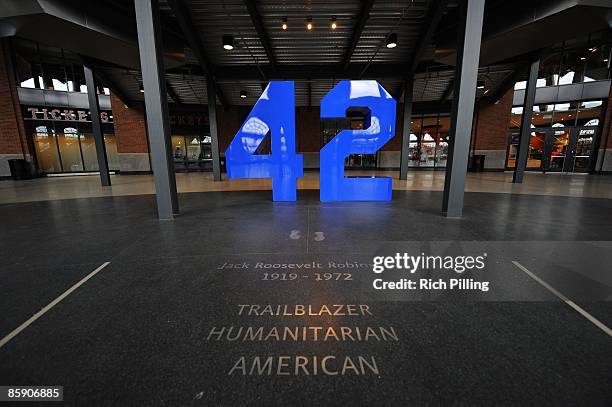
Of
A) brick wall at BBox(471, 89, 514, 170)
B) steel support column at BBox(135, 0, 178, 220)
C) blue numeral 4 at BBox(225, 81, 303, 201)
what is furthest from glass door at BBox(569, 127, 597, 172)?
steel support column at BBox(135, 0, 178, 220)

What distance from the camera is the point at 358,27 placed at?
887 centimetres

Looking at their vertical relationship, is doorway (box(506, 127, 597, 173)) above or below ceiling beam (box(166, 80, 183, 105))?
below

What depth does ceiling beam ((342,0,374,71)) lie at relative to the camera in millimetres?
7973

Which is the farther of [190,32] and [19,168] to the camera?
[19,168]

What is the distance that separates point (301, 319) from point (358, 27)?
9939 mm

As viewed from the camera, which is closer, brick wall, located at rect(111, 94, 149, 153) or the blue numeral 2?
the blue numeral 2

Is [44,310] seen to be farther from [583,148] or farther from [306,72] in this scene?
[583,148]

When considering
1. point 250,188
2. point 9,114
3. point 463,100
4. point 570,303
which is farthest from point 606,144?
point 9,114

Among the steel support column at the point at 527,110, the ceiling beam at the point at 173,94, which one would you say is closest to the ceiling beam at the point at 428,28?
the steel support column at the point at 527,110

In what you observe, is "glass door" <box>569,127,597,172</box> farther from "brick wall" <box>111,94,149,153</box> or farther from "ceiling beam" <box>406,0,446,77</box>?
"brick wall" <box>111,94,149,153</box>

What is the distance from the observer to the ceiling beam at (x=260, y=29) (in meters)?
7.88

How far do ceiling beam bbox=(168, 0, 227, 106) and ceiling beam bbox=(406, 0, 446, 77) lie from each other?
7.92 meters

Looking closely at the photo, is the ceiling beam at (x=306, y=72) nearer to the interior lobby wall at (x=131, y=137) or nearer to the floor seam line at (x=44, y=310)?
the interior lobby wall at (x=131, y=137)

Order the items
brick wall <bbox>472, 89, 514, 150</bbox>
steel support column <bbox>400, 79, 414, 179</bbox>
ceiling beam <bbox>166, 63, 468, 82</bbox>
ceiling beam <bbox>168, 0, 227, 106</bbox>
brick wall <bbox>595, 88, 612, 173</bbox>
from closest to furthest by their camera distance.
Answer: ceiling beam <bbox>168, 0, 227, 106</bbox> → ceiling beam <bbox>166, 63, 468, 82</bbox> → steel support column <bbox>400, 79, 414, 179</bbox> → brick wall <bbox>595, 88, 612, 173</bbox> → brick wall <bbox>472, 89, 514, 150</bbox>
